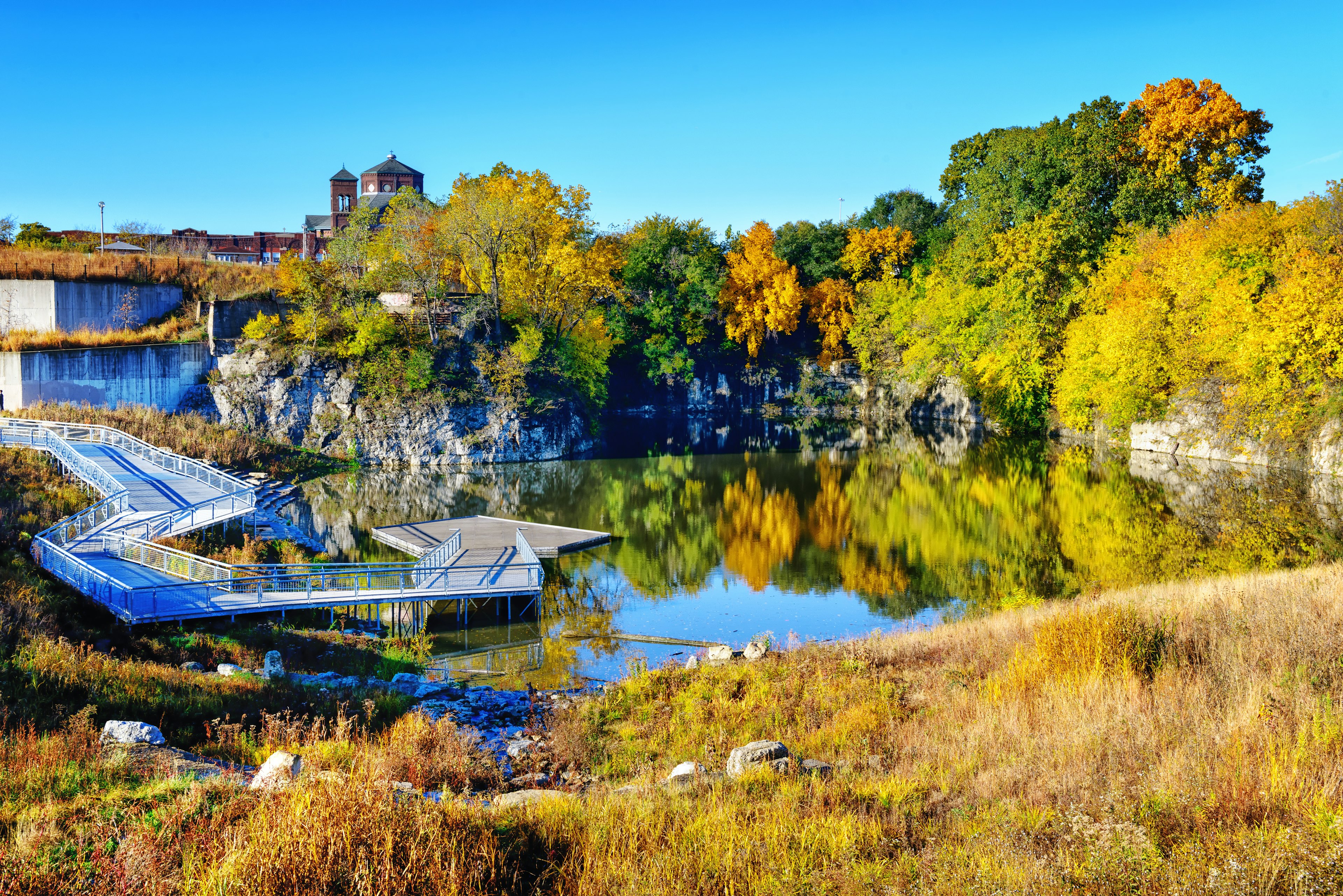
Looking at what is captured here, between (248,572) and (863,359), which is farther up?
(863,359)

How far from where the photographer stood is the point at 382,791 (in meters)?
5.86

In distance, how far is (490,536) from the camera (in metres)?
26.4

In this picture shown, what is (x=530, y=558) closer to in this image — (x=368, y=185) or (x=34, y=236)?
(x=34, y=236)

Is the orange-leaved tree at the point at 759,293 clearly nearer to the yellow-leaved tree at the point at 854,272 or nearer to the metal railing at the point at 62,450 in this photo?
the yellow-leaved tree at the point at 854,272

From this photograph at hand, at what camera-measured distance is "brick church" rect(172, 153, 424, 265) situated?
329ft

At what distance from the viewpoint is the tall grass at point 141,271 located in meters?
48.2

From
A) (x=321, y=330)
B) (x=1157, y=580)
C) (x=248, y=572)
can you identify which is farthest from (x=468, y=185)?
(x=1157, y=580)

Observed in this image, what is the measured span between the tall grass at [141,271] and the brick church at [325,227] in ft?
142

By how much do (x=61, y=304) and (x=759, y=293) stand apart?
5069 centimetres

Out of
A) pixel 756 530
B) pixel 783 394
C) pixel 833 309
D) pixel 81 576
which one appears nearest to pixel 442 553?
pixel 81 576

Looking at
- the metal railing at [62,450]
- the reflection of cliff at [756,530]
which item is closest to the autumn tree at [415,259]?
the metal railing at [62,450]

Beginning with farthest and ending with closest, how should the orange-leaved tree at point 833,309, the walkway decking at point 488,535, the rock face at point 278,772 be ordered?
the orange-leaved tree at point 833,309 → the walkway decking at point 488,535 → the rock face at point 278,772

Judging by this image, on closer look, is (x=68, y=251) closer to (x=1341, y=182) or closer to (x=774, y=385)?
(x=774, y=385)

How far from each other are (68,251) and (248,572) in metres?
47.4
